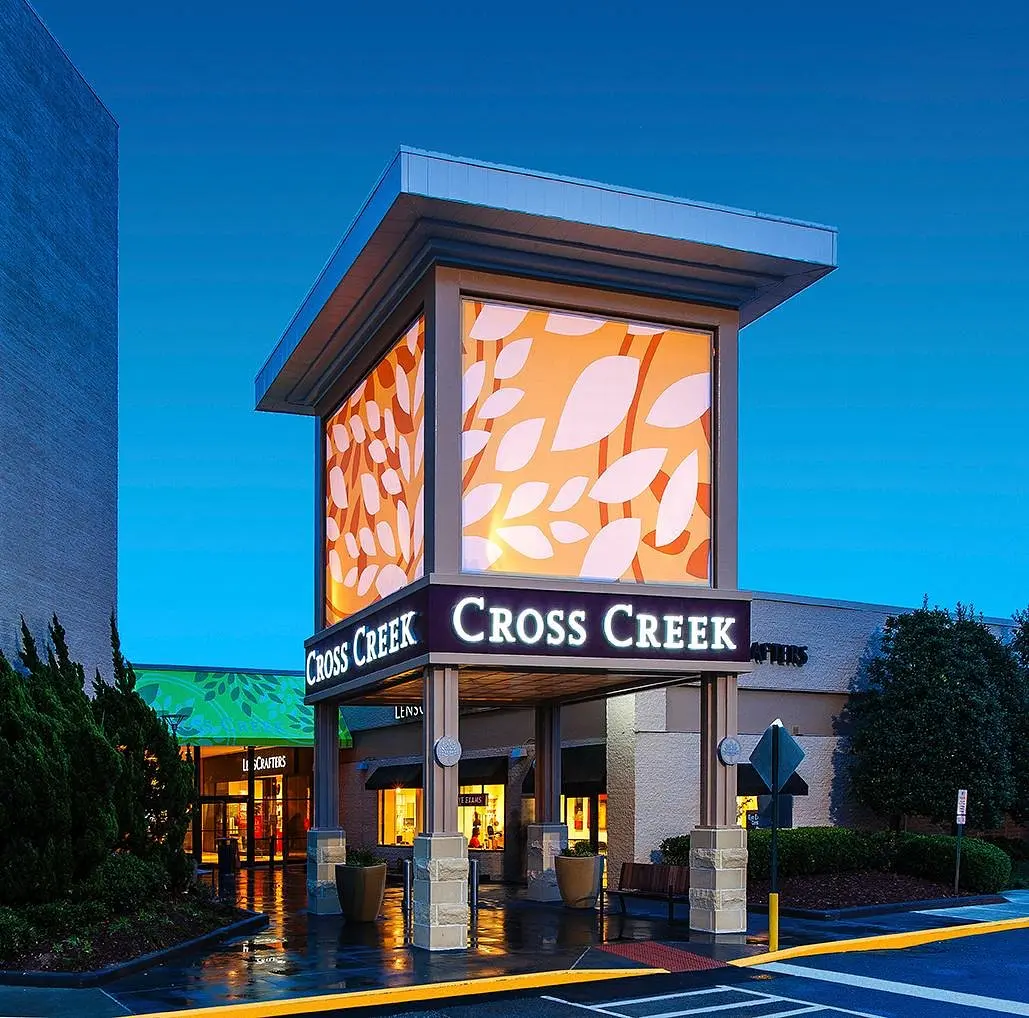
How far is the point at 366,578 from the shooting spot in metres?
25.0

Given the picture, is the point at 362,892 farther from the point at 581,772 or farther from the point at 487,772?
the point at 487,772

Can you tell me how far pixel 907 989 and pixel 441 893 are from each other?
657cm

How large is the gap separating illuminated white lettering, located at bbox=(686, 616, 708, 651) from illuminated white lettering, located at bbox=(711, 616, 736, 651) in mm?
162

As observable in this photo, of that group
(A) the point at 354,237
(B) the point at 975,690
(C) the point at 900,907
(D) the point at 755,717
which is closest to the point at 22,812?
(A) the point at 354,237

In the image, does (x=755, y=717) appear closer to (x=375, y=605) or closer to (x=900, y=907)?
(x=900, y=907)

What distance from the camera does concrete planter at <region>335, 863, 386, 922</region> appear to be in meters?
22.8

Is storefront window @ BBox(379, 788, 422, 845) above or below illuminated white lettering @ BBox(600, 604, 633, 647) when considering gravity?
below

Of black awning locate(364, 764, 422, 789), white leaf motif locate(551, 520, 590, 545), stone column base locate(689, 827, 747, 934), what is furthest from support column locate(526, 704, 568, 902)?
black awning locate(364, 764, 422, 789)

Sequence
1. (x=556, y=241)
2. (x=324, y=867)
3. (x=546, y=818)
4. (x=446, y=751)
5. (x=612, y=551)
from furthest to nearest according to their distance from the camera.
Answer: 1. (x=546, y=818)
2. (x=324, y=867)
3. (x=612, y=551)
4. (x=556, y=241)
5. (x=446, y=751)

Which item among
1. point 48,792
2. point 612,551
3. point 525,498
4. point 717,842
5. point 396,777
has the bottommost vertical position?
point 396,777

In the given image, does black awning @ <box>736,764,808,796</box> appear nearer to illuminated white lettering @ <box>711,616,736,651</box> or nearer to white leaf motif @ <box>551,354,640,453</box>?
illuminated white lettering @ <box>711,616,736,651</box>

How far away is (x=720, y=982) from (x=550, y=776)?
11726 mm

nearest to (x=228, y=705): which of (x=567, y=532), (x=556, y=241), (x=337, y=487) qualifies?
(x=337, y=487)

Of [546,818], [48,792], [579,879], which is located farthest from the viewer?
[546,818]
